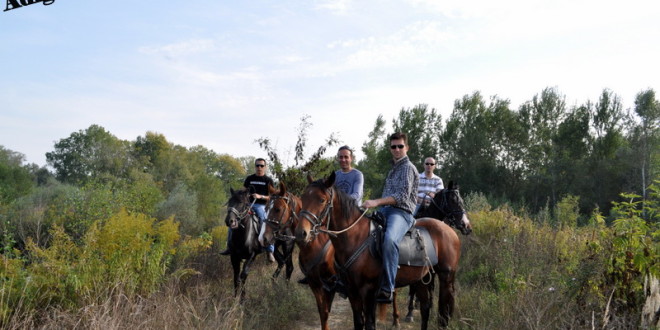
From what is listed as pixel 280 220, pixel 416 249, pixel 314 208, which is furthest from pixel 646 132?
pixel 314 208

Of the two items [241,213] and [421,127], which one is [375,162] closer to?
[421,127]

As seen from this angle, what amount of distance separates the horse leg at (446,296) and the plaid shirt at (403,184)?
1.33 meters

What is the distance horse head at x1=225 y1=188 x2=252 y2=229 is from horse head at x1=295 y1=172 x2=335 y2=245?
295cm

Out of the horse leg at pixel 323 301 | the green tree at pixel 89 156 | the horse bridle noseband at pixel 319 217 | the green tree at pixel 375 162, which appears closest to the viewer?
the horse bridle noseband at pixel 319 217

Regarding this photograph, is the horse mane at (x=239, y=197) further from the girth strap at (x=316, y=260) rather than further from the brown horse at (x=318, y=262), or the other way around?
the girth strap at (x=316, y=260)

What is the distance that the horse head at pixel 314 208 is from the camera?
4.33m

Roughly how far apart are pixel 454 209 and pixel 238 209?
402 cm

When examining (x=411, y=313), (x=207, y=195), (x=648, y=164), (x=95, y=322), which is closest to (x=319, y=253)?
(x=411, y=313)

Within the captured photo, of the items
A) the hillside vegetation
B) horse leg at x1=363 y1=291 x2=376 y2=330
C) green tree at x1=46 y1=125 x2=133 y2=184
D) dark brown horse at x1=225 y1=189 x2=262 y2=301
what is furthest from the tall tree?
green tree at x1=46 y1=125 x2=133 y2=184

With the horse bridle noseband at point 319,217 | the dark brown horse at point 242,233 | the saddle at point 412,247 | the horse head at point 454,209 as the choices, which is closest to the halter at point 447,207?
the horse head at point 454,209

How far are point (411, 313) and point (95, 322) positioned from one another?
5.00 m

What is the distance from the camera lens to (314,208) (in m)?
4.53

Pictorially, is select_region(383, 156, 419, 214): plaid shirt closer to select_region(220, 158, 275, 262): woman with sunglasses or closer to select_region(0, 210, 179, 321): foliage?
select_region(0, 210, 179, 321): foliage

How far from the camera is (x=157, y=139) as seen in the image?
192 ft
